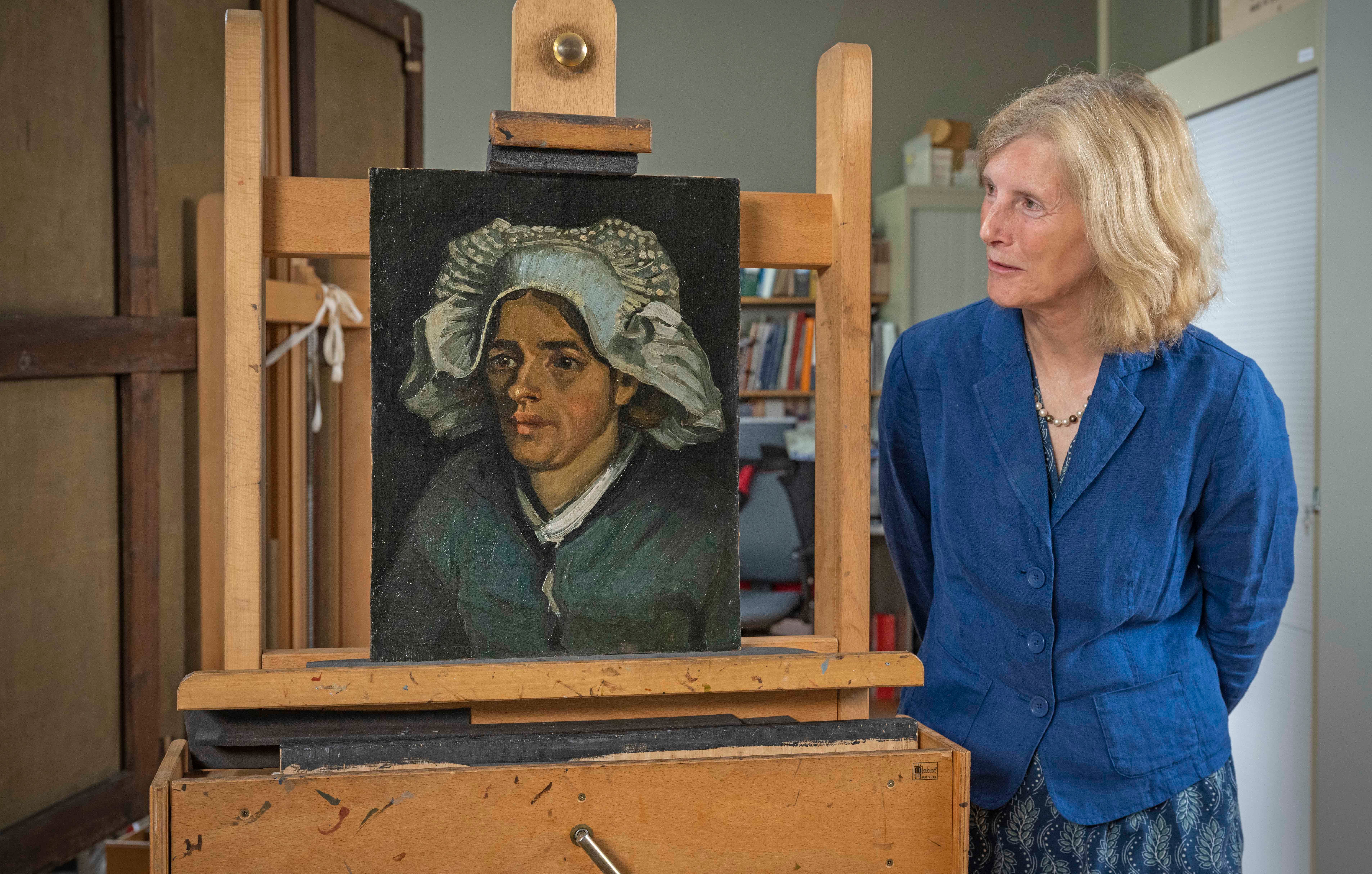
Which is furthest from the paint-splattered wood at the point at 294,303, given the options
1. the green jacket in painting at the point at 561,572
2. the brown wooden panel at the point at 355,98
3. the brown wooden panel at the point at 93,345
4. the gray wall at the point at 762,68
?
the gray wall at the point at 762,68

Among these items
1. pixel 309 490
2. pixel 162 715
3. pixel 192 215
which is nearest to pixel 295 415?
pixel 309 490

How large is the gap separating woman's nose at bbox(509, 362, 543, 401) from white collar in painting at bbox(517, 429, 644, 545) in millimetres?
83

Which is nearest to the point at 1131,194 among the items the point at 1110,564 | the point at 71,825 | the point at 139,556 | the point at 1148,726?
the point at 1110,564

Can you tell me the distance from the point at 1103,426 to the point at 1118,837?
0.41 meters

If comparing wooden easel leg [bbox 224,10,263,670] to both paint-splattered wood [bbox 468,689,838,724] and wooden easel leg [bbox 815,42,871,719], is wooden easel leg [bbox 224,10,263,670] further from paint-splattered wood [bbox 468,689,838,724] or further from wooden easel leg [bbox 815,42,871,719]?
wooden easel leg [bbox 815,42,871,719]

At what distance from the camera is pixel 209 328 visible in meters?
1.78

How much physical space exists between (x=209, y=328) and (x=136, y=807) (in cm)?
85

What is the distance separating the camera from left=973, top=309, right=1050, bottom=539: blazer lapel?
1.08 m

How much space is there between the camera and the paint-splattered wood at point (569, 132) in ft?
3.20

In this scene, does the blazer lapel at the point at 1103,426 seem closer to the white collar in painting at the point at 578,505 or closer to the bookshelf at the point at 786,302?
the white collar in painting at the point at 578,505

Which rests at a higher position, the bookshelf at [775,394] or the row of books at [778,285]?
the row of books at [778,285]

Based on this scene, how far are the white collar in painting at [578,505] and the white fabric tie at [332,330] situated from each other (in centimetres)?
104

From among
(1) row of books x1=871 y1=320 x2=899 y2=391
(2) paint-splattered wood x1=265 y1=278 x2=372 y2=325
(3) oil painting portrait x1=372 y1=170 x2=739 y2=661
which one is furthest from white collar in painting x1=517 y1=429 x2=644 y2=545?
(1) row of books x1=871 y1=320 x2=899 y2=391

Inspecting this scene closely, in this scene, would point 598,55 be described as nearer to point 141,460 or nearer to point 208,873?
point 208,873
